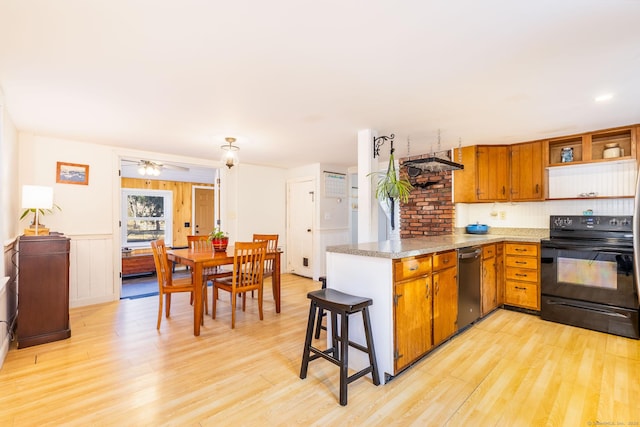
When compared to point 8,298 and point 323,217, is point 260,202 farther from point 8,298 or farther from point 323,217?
point 8,298

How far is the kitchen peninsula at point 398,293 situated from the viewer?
2.12 metres

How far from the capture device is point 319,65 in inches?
77.9

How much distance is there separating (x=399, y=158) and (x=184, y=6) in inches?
159

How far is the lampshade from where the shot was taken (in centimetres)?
288

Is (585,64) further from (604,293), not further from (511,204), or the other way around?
(511,204)

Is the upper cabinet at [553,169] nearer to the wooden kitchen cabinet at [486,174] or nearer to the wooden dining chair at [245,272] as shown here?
the wooden kitchen cabinet at [486,174]

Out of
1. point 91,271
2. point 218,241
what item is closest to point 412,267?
point 218,241

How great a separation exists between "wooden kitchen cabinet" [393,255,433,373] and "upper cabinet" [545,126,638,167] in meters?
2.71

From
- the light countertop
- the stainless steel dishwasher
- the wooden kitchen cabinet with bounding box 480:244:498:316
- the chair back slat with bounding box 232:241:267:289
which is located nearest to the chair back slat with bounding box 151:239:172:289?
the chair back slat with bounding box 232:241:267:289

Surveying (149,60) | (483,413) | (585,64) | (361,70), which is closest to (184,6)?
(149,60)

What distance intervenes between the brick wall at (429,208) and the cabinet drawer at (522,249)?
2.79 ft

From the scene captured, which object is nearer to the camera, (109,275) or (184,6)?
(184,6)

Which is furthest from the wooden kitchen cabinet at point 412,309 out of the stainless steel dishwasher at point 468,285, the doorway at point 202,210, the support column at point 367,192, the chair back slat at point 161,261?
the doorway at point 202,210

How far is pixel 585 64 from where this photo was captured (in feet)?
6.44
